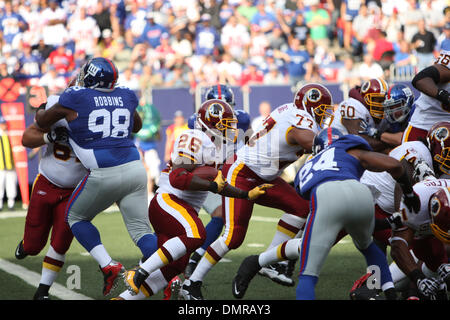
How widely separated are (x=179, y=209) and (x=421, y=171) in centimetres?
175

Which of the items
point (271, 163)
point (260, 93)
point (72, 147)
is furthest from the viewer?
point (260, 93)

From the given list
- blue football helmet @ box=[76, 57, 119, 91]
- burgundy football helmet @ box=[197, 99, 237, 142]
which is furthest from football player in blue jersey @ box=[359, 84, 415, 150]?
blue football helmet @ box=[76, 57, 119, 91]

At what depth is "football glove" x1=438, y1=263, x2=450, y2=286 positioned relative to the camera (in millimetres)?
5039

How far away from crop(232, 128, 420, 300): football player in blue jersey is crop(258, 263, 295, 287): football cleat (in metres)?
1.29

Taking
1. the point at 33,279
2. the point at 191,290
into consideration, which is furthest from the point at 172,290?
the point at 33,279

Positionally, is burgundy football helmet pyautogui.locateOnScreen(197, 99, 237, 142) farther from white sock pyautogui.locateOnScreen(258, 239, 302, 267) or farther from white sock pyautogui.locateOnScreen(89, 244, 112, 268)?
white sock pyautogui.locateOnScreen(89, 244, 112, 268)

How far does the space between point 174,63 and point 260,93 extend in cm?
264

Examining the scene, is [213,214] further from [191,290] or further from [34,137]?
[34,137]

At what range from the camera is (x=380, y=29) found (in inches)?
621

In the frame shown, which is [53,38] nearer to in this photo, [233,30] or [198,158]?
[233,30]

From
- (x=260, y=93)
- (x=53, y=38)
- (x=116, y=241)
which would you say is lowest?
(x=116, y=241)

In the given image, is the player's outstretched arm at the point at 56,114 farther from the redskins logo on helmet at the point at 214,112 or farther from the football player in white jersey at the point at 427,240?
the football player in white jersey at the point at 427,240

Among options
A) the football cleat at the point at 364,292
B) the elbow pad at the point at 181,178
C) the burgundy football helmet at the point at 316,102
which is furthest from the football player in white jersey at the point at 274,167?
the football cleat at the point at 364,292

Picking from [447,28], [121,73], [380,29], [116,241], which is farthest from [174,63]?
[116,241]
